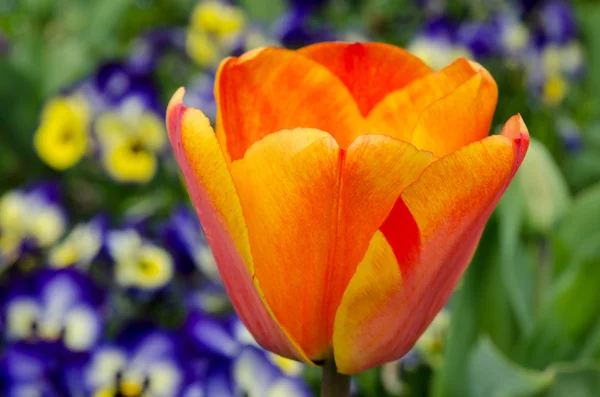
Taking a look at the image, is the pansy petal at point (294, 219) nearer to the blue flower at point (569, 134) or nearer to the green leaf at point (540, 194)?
the green leaf at point (540, 194)

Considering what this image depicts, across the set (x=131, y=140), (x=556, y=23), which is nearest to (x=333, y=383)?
(x=131, y=140)

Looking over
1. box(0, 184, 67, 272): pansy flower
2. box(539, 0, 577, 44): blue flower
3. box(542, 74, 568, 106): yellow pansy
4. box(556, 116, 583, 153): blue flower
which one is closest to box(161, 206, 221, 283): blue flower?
box(0, 184, 67, 272): pansy flower

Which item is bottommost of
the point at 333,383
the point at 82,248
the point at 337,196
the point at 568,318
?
the point at 82,248

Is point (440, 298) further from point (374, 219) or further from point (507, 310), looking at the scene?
point (507, 310)

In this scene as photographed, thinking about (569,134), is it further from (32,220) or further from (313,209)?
(313,209)

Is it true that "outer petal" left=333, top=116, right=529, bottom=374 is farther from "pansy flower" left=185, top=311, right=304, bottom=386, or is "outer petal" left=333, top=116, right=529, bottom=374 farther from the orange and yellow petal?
"pansy flower" left=185, top=311, right=304, bottom=386

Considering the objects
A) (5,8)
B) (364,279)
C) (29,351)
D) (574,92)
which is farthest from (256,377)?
(5,8)

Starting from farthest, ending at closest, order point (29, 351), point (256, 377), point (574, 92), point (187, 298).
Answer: point (574, 92) < point (187, 298) < point (29, 351) < point (256, 377)
